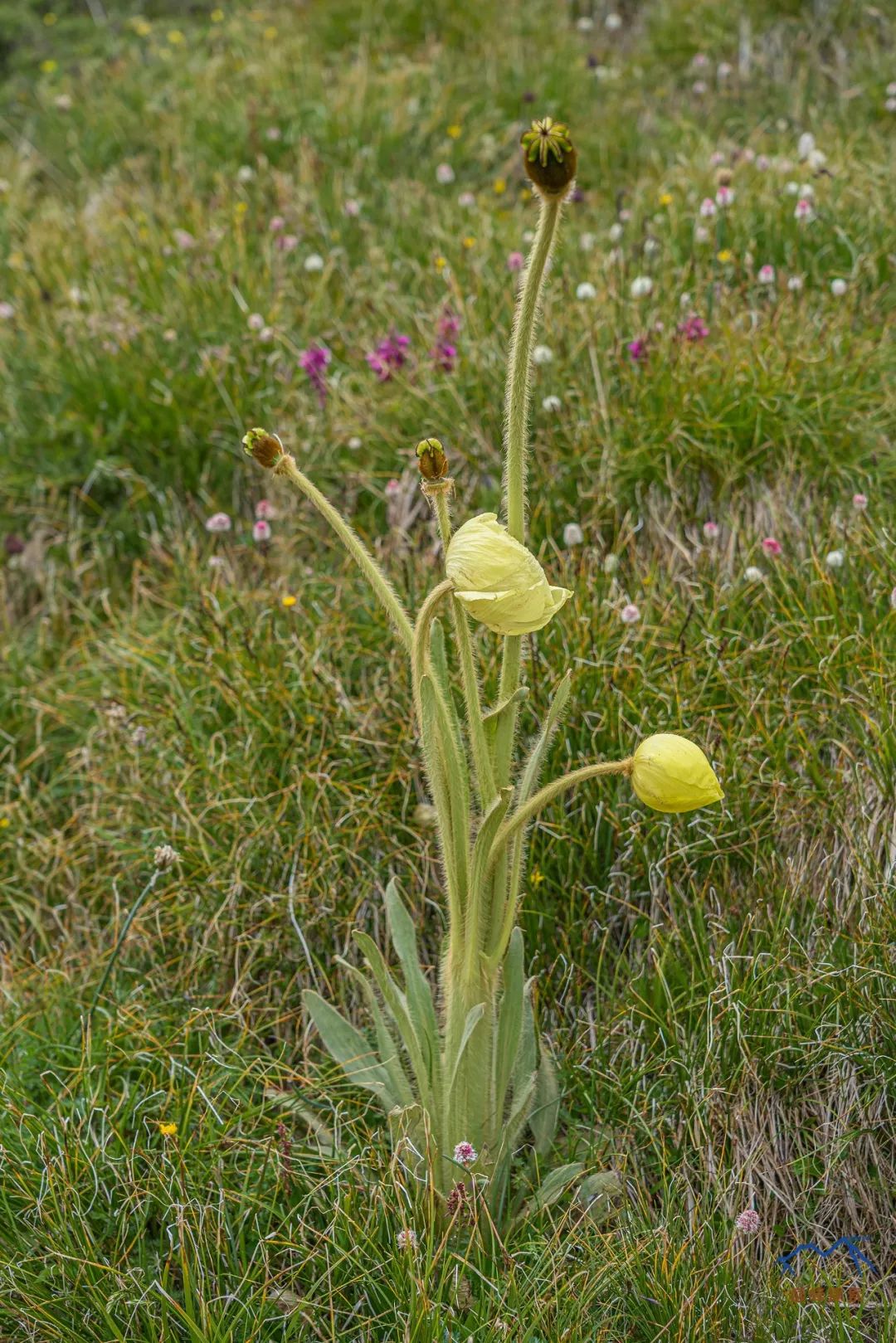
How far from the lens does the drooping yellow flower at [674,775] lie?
147 cm

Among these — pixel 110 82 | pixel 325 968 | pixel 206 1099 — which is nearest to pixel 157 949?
pixel 325 968

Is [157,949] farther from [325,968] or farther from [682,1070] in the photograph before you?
[682,1070]

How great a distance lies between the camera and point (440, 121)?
4.86 m

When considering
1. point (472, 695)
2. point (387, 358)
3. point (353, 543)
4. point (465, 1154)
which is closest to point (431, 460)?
point (353, 543)

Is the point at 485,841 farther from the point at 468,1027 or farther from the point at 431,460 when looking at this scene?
the point at 431,460

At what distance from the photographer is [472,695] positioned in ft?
5.49

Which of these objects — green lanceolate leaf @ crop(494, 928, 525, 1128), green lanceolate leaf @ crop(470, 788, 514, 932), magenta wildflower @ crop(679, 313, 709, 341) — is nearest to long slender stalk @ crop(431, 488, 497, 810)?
green lanceolate leaf @ crop(470, 788, 514, 932)

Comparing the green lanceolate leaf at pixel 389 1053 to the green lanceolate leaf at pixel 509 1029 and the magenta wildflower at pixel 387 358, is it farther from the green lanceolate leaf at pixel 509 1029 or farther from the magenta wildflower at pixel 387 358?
the magenta wildflower at pixel 387 358

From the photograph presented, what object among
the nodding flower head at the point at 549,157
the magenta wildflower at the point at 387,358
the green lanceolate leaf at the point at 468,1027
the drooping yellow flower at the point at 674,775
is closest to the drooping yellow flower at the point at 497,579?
the drooping yellow flower at the point at 674,775

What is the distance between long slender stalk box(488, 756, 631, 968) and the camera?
5.08 ft

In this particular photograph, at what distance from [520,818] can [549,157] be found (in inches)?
31.9

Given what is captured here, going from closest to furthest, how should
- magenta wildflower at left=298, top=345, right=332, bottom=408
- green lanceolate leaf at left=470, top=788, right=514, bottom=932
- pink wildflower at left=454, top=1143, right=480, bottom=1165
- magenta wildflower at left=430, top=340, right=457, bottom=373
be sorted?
green lanceolate leaf at left=470, top=788, right=514, bottom=932, pink wildflower at left=454, top=1143, right=480, bottom=1165, magenta wildflower at left=430, top=340, right=457, bottom=373, magenta wildflower at left=298, top=345, right=332, bottom=408

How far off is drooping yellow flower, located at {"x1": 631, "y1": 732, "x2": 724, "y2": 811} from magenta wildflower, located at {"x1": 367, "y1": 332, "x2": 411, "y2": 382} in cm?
203

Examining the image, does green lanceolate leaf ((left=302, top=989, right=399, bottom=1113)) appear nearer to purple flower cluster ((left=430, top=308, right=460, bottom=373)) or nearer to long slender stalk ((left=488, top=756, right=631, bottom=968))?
long slender stalk ((left=488, top=756, right=631, bottom=968))
